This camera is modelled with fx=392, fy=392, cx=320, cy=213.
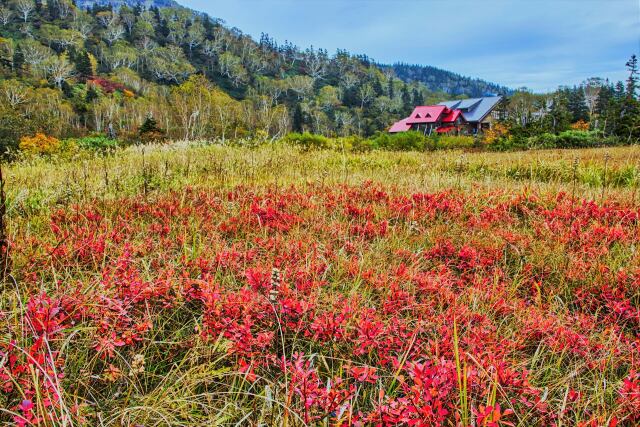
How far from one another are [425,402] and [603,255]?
2697mm

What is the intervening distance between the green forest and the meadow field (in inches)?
476

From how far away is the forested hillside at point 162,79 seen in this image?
5441 centimetres

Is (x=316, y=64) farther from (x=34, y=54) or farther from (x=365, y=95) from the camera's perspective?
(x=34, y=54)

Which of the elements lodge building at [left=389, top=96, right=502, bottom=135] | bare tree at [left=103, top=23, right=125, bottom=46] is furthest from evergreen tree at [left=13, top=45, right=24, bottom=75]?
lodge building at [left=389, top=96, right=502, bottom=135]

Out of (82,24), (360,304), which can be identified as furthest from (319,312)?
(82,24)

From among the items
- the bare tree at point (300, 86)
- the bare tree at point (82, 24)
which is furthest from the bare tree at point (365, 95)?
the bare tree at point (82, 24)

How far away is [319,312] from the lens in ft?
7.29

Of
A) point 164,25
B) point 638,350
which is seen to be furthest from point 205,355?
point 164,25

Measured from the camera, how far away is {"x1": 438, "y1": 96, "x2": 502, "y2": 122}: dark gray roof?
2625 inches

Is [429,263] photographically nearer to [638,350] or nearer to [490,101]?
[638,350]

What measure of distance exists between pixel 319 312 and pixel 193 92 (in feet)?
128

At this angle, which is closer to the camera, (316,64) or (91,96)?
(91,96)

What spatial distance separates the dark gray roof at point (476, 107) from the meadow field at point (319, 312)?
68.5 metres

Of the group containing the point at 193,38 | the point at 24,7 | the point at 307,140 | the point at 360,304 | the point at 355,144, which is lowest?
the point at 360,304
